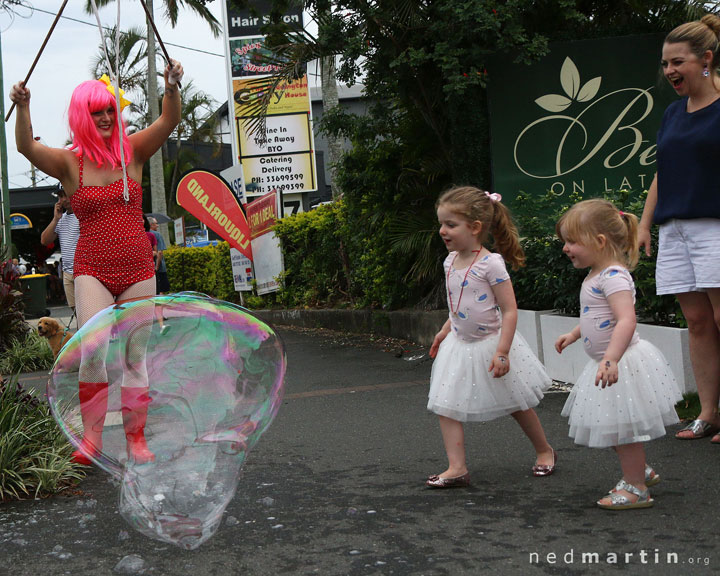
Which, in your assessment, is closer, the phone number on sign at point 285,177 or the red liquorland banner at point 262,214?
the red liquorland banner at point 262,214

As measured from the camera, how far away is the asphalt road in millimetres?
3299

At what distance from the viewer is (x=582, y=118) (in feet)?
32.6

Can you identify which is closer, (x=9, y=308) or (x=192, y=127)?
(x=9, y=308)

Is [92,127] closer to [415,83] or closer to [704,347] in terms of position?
[704,347]

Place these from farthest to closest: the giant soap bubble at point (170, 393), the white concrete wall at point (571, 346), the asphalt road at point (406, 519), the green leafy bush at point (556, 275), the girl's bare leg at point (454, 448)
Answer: the green leafy bush at point (556, 275)
the white concrete wall at point (571, 346)
the girl's bare leg at point (454, 448)
the giant soap bubble at point (170, 393)
the asphalt road at point (406, 519)

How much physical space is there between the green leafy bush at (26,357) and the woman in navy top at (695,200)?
731cm

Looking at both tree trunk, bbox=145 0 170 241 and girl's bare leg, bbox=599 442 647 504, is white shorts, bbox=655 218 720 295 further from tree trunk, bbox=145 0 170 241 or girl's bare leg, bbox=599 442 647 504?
tree trunk, bbox=145 0 170 241

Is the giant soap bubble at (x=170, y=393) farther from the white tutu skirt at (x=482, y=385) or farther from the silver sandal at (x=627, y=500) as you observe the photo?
the silver sandal at (x=627, y=500)

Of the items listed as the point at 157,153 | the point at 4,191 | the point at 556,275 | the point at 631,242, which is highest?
the point at 157,153

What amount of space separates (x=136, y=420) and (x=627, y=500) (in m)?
2.02

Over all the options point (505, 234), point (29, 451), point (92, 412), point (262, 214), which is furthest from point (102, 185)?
point (262, 214)

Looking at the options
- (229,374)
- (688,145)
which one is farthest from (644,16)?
(229,374)

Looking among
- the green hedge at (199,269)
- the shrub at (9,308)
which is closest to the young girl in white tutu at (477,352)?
the shrub at (9,308)

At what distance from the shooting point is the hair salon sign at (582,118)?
9742 millimetres
